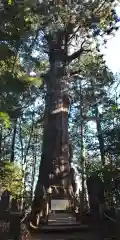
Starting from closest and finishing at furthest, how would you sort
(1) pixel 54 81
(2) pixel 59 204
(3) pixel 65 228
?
(3) pixel 65 228 < (2) pixel 59 204 < (1) pixel 54 81

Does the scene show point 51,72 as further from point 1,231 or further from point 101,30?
point 1,231

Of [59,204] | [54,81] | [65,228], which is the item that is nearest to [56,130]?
[54,81]

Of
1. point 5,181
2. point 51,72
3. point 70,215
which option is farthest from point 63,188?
point 51,72

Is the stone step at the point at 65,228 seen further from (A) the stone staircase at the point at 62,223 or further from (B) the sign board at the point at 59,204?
(B) the sign board at the point at 59,204

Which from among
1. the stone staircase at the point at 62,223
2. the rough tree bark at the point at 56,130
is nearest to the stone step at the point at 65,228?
the stone staircase at the point at 62,223

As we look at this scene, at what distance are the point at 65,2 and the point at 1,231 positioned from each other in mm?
7127

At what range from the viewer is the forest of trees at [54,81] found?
646cm

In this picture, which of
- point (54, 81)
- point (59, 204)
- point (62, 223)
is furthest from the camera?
point (54, 81)

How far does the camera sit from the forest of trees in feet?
21.2

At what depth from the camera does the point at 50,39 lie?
1327 centimetres

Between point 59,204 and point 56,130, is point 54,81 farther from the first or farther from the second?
point 59,204

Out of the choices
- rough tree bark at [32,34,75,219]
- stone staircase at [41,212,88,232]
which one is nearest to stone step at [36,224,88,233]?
stone staircase at [41,212,88,232]

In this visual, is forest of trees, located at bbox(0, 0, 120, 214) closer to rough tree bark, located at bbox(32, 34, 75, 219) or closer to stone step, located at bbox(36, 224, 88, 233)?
rough tree bark, located at bbox(32, 34, 75, 219)

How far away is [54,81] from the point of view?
1342 centimetres
